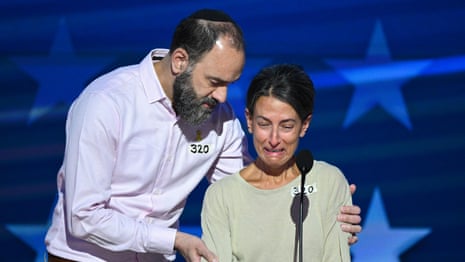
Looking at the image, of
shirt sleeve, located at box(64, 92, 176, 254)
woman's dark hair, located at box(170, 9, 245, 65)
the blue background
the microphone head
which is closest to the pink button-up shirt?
shirt sleeve, located at box(64, 92, 176, 254)

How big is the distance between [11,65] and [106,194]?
1.27m

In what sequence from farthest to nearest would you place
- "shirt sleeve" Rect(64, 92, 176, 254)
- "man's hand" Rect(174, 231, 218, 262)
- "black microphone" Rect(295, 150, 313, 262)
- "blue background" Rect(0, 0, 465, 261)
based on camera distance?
"blue background" Rect(0, 0, 465, 261) < "shirt sleeve" Rect(64, 92, 176, 254) < "man's hand" Rect(174, 231, 218, 262) < "black microphone" Rect(295, 150, 313, 262)

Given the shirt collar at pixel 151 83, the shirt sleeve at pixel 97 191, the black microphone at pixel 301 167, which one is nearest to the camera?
the black microphone at pixel 301 167

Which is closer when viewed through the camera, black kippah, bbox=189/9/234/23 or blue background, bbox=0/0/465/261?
black kippah, bbox=189/9/234/23

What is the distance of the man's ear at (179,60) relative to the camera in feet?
9.21

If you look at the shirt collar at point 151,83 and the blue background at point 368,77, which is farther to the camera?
the blue background at point 368,77

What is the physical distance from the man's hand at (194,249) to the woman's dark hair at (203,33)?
1.63 feet

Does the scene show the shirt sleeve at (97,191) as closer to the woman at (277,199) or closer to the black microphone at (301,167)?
the woman at (277,199)

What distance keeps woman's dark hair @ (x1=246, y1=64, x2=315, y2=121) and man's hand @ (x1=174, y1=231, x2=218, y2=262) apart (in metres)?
0.37

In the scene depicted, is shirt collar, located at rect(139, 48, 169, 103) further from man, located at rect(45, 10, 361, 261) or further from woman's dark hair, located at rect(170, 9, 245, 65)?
woman's dark hair, located at rect(170, 9, 245, 65)

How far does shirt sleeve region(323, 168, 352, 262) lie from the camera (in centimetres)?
252

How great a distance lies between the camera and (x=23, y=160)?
3871 millimetres

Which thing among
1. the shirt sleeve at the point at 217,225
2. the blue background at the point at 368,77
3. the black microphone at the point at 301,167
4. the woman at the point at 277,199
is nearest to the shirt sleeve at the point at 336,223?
the woman at the point at 277,199

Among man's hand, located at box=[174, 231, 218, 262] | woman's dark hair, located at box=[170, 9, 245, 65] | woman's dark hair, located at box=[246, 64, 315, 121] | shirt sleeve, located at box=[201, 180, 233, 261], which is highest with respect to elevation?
woman's dark hair, located at box=[170, 9, 245, 65]
